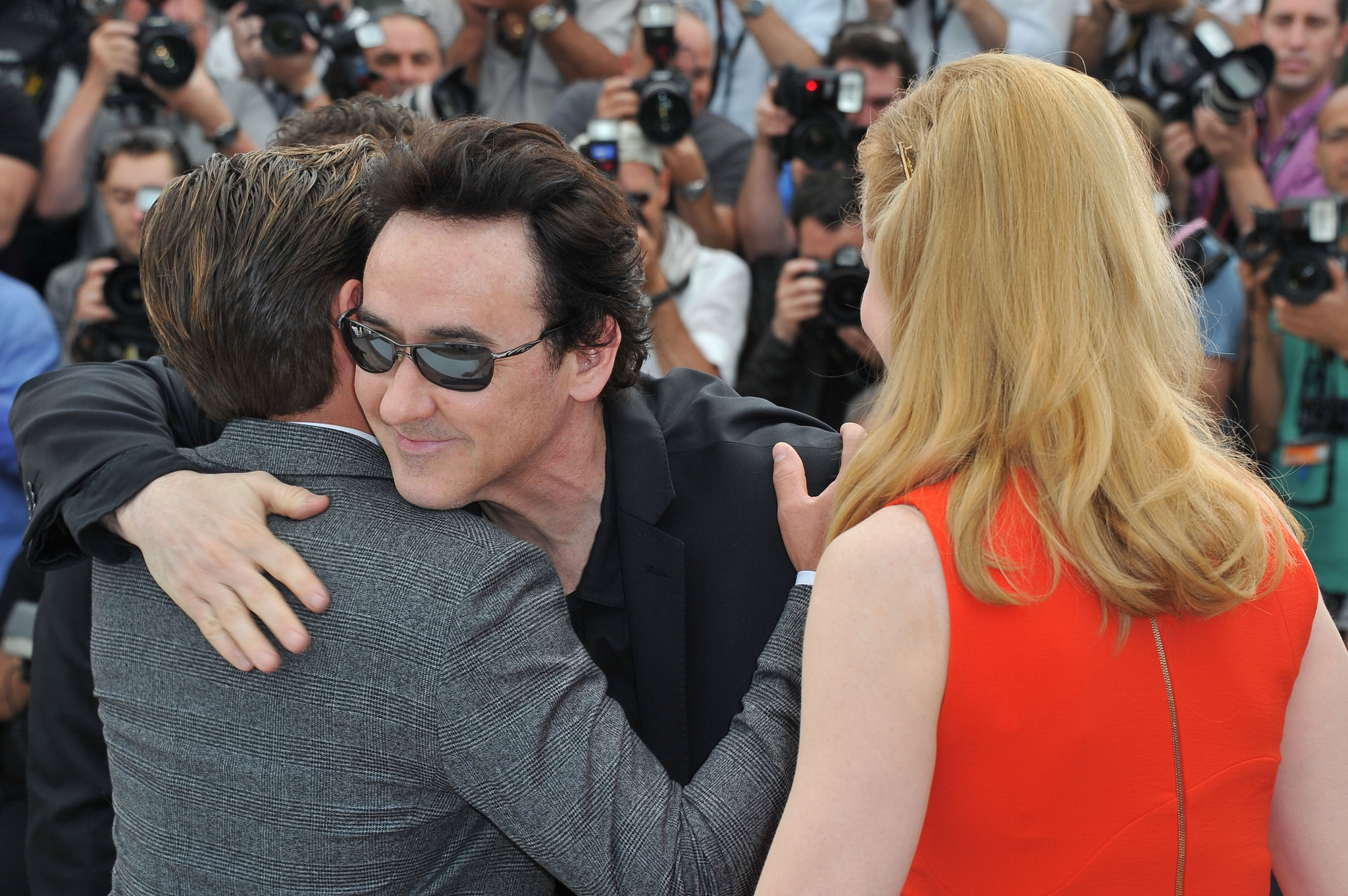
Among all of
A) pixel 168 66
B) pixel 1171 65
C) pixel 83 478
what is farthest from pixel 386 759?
pixel 1171 65

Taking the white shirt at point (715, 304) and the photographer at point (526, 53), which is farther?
the photographer at point (526, 53)

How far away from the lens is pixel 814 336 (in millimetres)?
4094

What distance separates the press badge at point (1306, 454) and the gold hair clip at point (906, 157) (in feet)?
9.80

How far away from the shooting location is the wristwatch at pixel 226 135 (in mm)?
4891

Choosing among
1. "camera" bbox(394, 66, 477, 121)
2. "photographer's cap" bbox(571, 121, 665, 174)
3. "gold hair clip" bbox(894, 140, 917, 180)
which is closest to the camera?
"gold hair clip" bbox(894, 140, 917, 180)

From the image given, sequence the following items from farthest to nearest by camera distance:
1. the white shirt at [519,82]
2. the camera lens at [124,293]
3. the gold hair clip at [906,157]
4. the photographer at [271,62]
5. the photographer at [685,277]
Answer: the white shirt at [519,82], the photographer at [271,62], the photographer at [685,277], the camera lens at [124,293], the gold hair clip at [906,157]

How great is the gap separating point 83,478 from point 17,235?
141 inches

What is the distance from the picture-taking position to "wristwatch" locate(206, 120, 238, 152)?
4.89 meters

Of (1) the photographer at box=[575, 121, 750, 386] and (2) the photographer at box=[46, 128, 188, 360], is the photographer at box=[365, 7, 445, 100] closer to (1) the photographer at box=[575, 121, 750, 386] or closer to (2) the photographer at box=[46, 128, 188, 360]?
(2) the photographer at box=[46, 128, 188, 360]

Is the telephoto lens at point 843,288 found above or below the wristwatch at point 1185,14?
below

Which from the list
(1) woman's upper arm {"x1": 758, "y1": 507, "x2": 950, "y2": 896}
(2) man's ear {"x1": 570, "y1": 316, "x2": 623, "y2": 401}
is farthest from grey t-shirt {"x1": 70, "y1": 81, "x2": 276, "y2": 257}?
(1) woman's upper arm {"x1": 758, "y1": 507, "x2": 950, "y2": 896}

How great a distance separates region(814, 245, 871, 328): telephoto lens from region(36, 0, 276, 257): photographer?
95.2 inches

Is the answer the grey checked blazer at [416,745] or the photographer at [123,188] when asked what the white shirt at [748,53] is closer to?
the photographer at [123,188]

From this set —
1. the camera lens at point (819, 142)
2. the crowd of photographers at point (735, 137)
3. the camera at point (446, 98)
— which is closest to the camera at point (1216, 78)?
the crowd of photographers at point (735, 137)
